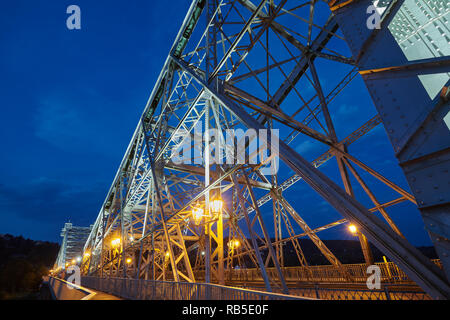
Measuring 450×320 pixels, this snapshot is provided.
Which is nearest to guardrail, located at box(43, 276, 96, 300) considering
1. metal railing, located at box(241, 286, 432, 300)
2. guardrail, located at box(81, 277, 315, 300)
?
guardrail, located at box(81, 277, 315, 300)

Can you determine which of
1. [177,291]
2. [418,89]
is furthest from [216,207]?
[418,89]

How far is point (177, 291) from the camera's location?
7.32m

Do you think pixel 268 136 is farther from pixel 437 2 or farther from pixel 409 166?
pixel 437 2

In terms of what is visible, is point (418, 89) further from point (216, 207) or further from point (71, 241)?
point (71, 241)

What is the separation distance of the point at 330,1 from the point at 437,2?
165 centimetres

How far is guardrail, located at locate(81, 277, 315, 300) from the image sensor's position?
433cm

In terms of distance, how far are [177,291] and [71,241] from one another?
249ft

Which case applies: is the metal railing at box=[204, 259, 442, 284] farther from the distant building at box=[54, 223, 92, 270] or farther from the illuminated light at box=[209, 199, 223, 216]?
the distant building at box=[54, 223, 92, 270]

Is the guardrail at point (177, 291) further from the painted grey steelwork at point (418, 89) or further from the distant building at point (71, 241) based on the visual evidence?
the distant building at point (71, 241)

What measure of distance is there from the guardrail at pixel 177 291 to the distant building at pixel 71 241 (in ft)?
202

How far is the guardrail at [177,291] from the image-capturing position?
4328 mm

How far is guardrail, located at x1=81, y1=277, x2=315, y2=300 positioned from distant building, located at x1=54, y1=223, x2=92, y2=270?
6157 centimetres
